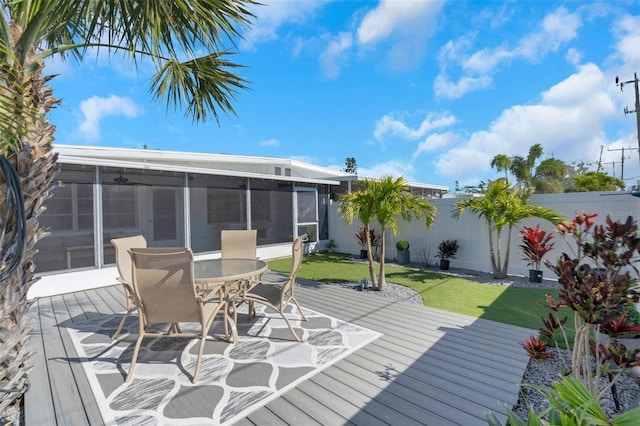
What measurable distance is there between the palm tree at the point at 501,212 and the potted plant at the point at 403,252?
2012mm

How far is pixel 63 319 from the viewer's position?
14.6ft

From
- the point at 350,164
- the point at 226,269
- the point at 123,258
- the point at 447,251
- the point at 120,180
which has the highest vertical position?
the point at 350,164

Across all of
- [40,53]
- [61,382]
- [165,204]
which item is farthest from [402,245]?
[40,53]

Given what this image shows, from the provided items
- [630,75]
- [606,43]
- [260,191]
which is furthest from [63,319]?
[630,75]

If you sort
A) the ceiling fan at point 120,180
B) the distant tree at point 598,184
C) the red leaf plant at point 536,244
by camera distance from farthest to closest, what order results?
the distant tree at point 598,184
the ceiling fan at point 120,180
the red leaf plant at point 536,244

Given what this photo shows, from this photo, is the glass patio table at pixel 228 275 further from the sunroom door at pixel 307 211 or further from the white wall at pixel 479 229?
the white wall at pixel 479 229

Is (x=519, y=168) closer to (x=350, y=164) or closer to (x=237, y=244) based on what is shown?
(x=350, y=164)

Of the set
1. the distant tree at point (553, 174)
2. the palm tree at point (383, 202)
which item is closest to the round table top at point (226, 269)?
the palm tree at point (383, 202)

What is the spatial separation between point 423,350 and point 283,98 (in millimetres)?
13946

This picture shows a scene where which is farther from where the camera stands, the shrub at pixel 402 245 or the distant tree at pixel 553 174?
the distant tree at pixel 553 174

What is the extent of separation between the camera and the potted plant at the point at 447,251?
26.5 feet

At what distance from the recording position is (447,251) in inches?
321

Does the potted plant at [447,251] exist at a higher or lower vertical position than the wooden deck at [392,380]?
higher

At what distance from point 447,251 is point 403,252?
4.30ft
